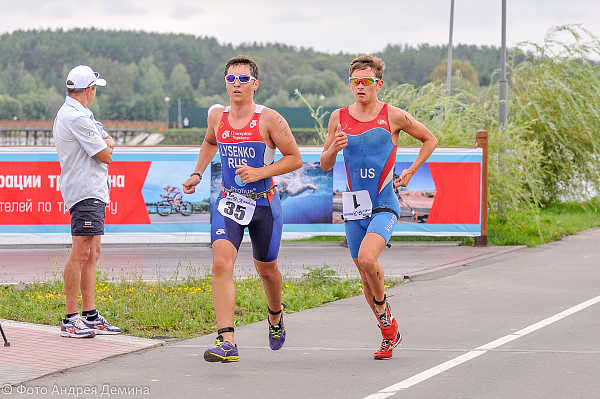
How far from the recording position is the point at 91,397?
5395mm

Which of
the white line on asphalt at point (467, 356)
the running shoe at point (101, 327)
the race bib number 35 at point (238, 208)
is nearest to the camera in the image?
the white line on asphalt at point (467, 356)

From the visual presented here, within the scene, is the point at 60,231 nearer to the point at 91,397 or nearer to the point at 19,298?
the point at 19,298

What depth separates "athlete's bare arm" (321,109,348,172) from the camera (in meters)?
6.30

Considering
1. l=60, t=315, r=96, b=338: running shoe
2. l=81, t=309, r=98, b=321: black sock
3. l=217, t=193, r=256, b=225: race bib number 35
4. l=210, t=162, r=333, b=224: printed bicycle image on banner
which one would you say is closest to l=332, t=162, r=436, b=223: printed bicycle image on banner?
l=210, t=162, r=333, b=224: printed bicycle image on banner

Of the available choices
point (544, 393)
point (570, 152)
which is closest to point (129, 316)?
point (544, 393)

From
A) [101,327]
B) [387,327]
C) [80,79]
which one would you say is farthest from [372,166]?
[101,327]

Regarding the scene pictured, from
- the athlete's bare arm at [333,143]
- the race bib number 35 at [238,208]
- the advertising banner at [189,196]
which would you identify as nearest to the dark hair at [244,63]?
the athlete's bare arm at [333,143]

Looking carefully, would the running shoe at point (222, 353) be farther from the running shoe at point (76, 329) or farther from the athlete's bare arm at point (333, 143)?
the running shoe at point (76, 329)

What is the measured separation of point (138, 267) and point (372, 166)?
245 inches

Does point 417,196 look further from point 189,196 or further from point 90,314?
point 90,314

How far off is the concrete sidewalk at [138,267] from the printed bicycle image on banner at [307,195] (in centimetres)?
54

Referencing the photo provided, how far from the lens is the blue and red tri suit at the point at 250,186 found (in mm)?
6234

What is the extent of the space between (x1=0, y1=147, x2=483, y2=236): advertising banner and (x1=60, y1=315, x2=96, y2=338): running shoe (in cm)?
644

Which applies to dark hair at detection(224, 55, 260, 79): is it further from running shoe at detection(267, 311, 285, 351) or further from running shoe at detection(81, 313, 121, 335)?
running shoe at detection(81, 313, 121, 335)
